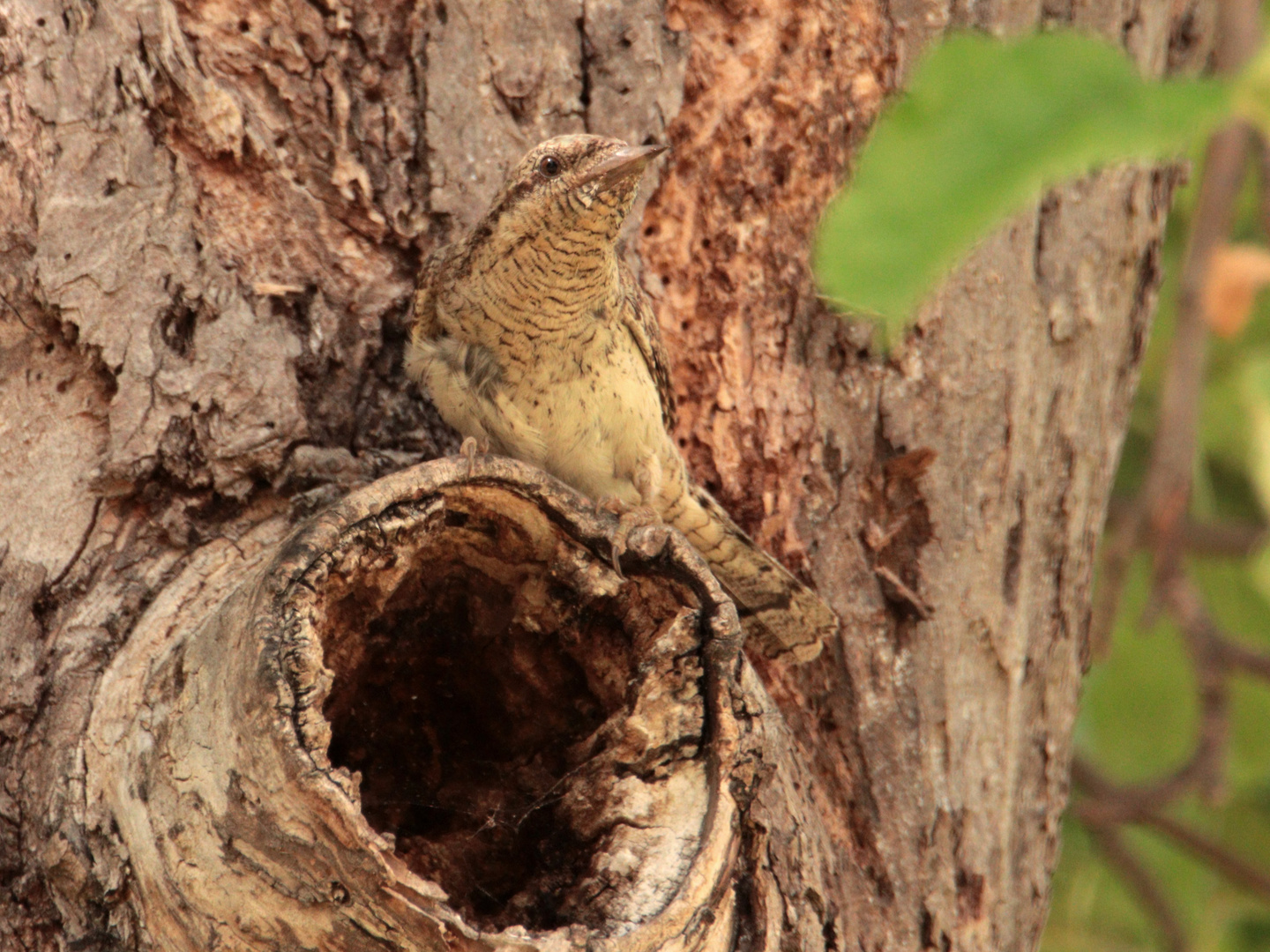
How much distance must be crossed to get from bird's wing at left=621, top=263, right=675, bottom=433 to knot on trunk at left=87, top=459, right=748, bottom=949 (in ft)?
2.57

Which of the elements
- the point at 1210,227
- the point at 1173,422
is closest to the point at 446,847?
the point at 1173,422

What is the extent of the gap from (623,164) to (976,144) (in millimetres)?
2114

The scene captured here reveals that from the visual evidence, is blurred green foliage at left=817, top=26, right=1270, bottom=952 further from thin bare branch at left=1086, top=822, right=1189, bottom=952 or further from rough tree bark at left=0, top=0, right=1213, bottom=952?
rough tree bark at left=0, top=0, right=1213, bottom=952

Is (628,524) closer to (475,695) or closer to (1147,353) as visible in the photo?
(475,695)

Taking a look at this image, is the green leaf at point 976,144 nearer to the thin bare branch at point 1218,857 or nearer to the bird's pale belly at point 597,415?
the bird's pale belly at point 597,415

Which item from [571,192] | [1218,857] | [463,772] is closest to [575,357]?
[571,192]

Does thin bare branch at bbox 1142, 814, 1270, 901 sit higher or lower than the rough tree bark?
higher

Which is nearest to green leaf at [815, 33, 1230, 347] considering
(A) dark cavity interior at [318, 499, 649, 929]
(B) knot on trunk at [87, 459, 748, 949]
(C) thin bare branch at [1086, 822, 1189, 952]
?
(B) knot on trunk at [87, 459, 748, 949]

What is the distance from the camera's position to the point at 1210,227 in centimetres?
388

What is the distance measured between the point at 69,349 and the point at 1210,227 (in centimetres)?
336

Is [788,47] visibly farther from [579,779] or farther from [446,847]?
[446,847]

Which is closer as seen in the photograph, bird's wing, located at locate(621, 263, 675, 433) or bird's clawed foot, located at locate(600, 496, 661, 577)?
bird's clawed foot, located at locate(600, 496, 661, 577)

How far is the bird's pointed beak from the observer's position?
280 cm

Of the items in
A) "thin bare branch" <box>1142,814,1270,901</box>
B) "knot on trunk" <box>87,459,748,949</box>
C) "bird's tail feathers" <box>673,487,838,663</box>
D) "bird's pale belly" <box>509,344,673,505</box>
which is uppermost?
"thin bare branch" <box>1142,814,1270,901</box>
